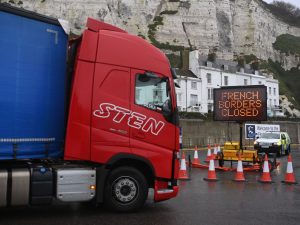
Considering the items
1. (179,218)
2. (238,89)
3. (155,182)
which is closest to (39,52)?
(155,182)

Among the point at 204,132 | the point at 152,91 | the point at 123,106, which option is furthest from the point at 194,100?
the point at 123,106

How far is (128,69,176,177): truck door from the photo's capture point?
8.16 m

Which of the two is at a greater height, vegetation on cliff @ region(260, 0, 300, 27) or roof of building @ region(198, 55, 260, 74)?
vegetation on cliff @ region(260, 0, 300, 27)

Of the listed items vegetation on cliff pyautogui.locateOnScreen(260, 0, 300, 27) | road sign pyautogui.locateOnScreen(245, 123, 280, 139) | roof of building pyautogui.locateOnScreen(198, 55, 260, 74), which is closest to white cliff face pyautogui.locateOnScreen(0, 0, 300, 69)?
vegetation on cliff pyautogui.locateOnScreen(260, 0, 300, 27)

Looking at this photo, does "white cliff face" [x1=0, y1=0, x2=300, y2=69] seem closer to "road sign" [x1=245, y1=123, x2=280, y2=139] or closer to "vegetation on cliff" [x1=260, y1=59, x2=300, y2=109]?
"vegetation on cliff" [x1=260, y1=59, x2=300, y2=109]

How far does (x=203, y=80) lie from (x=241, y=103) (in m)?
47.3

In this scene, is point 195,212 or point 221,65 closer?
point 195,212

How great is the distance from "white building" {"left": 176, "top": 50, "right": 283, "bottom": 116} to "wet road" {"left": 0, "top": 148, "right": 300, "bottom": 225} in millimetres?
49070

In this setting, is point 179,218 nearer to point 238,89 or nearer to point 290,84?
point 238,89

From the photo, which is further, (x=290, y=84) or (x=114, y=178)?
(x=290, y=84)

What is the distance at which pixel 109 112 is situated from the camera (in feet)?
26.0

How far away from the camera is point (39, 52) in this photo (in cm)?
765

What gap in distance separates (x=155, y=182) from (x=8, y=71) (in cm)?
353

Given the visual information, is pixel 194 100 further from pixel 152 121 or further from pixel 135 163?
A: pixel 135 163
